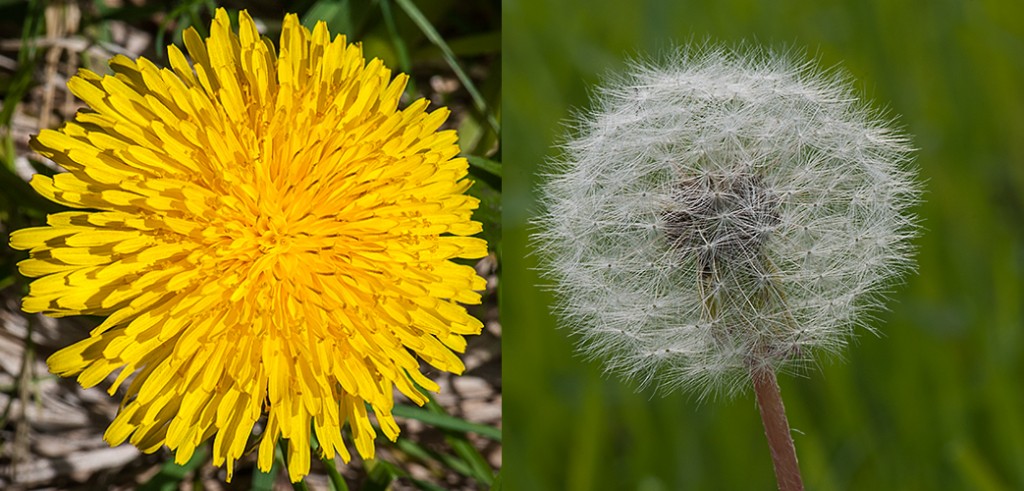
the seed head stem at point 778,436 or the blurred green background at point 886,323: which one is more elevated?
the blurred green background at point 886,323

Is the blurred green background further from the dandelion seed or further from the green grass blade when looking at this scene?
the dandelion seed

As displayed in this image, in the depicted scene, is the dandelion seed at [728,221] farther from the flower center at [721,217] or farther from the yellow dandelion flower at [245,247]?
the yellow dandelion flower at [245,247]

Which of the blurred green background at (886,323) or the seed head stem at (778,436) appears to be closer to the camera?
the seed head stem at (778,436)

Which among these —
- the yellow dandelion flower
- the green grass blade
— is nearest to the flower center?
the yellow dandelion flower

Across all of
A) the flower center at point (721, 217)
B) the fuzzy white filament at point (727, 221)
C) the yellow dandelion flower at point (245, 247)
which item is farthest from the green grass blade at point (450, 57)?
the flower center at point (721, 217)

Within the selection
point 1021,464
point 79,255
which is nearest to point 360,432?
point 79,255

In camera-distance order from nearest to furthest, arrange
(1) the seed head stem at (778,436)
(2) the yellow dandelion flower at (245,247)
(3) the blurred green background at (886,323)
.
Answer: (1) the seed head stem at (778,436), (2) the yellow dandelion flower at (245,247), (3) the blurred green background at (886,323)

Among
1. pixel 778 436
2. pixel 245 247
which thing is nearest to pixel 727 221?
pixel 778 436
